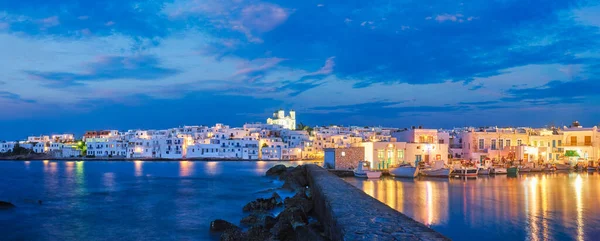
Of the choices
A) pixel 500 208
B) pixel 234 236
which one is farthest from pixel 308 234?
pixel 500 208

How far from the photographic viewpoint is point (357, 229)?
26.9ft

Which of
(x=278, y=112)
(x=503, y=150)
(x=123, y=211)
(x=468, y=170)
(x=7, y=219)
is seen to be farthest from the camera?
(x=278, y=112)

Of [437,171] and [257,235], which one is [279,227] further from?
[437,171]

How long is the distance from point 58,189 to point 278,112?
392 ft

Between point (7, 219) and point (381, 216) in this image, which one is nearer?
point (381, 216)

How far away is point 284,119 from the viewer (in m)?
146

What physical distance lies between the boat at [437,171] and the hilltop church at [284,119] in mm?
107145

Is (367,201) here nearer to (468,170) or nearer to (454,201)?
(454,201)

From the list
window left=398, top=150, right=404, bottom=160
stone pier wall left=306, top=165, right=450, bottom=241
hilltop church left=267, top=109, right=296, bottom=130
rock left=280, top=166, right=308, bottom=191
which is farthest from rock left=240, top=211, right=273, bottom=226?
hilltop church left=267, top=109, right=296, bottom=130

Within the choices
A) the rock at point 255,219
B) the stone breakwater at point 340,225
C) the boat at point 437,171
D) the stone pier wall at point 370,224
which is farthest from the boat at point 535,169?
the stone pier wall at point 370,224

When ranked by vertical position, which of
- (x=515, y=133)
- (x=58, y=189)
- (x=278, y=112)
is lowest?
(x=58, y=189)

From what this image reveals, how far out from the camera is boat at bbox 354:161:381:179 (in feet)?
107

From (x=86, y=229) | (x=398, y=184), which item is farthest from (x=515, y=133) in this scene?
(x=86, y=229)

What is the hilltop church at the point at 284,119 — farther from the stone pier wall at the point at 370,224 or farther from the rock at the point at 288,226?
the stone pier wall at the point at 370,224
